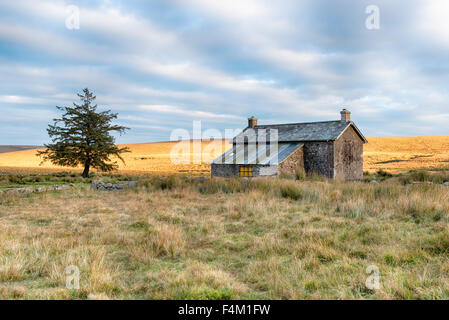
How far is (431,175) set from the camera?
64.2ft

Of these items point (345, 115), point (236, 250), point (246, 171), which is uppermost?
point (345, 115)

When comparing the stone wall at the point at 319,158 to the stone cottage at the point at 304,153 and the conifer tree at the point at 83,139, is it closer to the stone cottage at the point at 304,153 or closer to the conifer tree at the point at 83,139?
the stone cottage at the point at 304,153

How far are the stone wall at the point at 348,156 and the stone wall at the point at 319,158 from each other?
498mm

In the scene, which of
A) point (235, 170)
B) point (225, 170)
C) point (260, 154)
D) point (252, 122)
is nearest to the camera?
point (235, 170)

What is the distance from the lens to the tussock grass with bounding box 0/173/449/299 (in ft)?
12.9

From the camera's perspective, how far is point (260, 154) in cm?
2547

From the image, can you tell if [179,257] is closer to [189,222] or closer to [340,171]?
[189,222]

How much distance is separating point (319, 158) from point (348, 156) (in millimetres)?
2911

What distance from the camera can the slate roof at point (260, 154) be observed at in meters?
23.7
